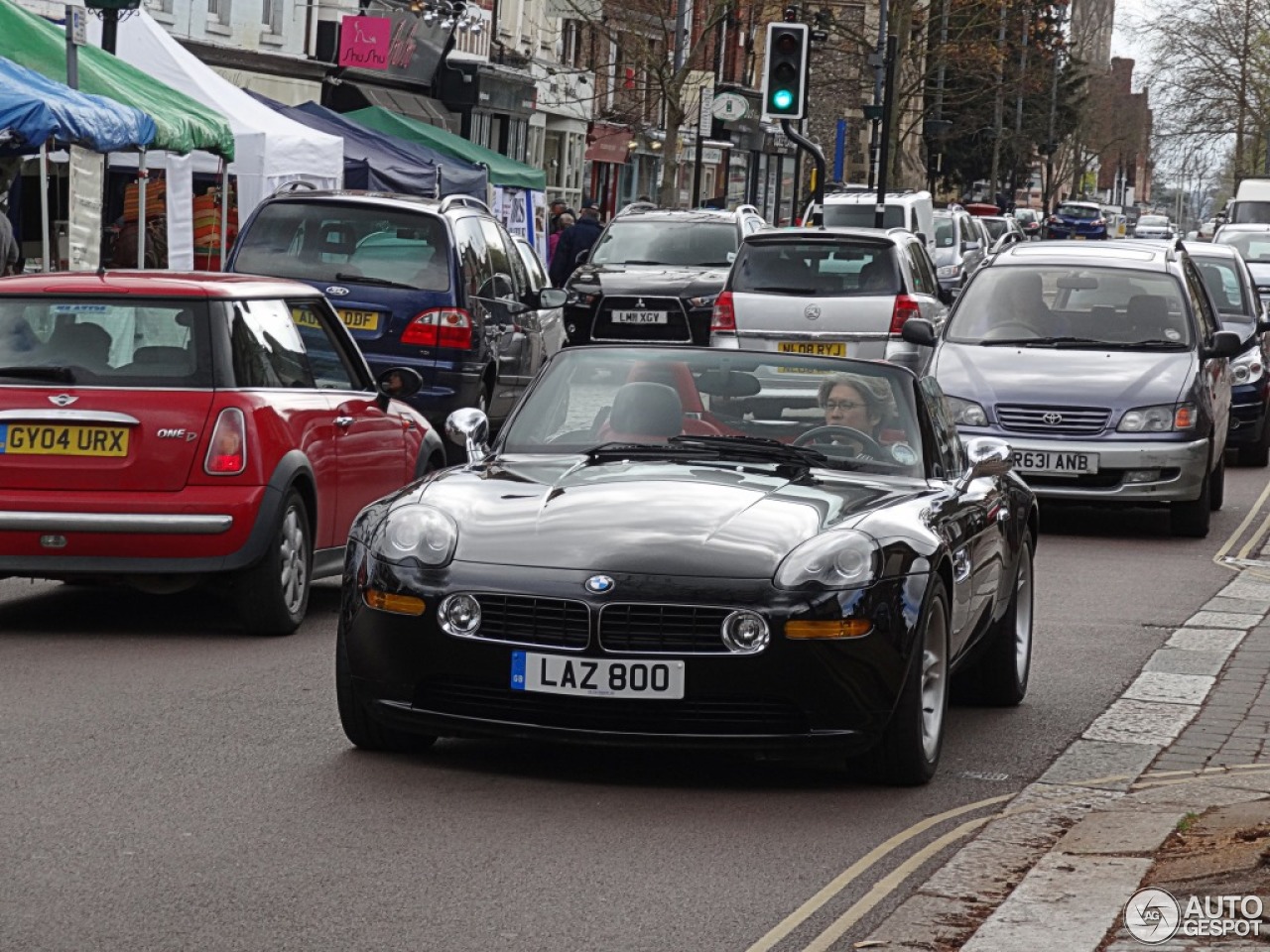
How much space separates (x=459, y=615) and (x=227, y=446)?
10.4ft

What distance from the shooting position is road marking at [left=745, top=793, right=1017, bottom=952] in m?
5.29

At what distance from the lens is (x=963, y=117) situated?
90.8 metres

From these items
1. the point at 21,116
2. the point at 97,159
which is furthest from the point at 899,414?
the point at 97,159

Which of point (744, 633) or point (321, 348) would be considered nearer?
point (744, 633)

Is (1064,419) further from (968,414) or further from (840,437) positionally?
(840,437)

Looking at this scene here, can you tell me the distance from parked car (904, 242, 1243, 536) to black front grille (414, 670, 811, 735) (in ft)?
27.7

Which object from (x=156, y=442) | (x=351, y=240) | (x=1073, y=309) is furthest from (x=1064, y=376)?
(x=156, y=442)

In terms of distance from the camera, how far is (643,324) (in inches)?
1038

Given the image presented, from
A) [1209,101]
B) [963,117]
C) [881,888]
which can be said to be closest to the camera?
[881,888]

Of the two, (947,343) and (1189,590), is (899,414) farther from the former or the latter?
(947,343)

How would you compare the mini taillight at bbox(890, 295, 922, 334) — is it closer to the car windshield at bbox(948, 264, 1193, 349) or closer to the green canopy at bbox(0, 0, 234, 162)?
the car windshield at bbox(948, 264, 1193, 349)

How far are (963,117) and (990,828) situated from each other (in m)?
86.1

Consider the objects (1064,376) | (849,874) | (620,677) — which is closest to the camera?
(849,874)
